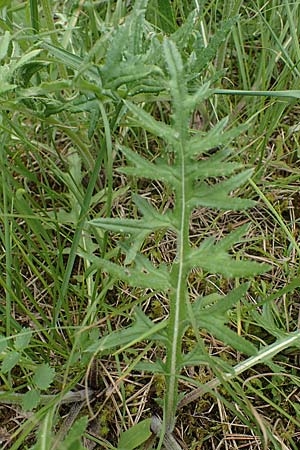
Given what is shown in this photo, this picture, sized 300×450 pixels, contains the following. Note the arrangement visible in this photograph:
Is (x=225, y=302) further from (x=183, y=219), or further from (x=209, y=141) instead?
(x=209, y=141)

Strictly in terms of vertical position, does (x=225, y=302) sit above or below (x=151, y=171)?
below

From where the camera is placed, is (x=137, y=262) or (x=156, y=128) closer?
(x=156, y=128)

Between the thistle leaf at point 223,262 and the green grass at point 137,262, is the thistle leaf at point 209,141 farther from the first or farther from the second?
the thistle leaf at point 223,262

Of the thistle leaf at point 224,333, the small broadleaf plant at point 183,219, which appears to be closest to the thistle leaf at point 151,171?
the small broadleaf plant at point 183,219

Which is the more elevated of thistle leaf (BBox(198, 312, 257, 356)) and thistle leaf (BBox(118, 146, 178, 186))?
thistle leaf (BBox(118, 146, 178, 186))

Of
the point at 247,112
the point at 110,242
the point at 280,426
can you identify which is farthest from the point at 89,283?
the point at 247,112

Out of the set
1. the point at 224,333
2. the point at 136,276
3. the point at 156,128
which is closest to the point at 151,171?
the point at 156,128

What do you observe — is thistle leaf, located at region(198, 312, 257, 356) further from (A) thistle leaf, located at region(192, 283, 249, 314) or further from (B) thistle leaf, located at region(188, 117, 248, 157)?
(B) thistle leaf, located at region(188, 117, 248, 157)

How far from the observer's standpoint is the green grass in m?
1.19

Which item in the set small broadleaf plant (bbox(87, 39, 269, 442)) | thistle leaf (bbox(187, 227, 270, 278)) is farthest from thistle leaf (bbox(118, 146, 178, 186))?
thistle leaf (bbox(187, 227, 270, 278))

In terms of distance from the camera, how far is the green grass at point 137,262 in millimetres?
1188

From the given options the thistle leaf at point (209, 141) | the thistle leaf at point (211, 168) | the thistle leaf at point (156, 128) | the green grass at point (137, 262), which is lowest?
the green grass at point (137, 262)

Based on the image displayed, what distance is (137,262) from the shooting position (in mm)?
1205

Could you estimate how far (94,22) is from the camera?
1748 mm
